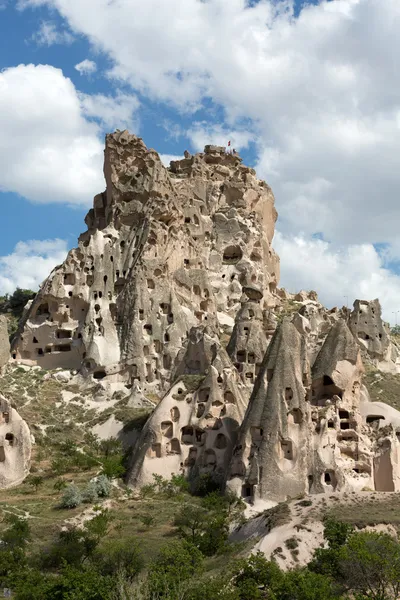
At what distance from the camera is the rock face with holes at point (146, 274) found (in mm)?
68125

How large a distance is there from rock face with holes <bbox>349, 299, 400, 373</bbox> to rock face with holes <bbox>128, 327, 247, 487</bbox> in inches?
1169

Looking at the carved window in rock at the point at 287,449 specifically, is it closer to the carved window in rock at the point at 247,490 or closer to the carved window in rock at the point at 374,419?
the carved window in rock at the point at 247,490

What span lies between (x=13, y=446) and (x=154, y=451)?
9.52m

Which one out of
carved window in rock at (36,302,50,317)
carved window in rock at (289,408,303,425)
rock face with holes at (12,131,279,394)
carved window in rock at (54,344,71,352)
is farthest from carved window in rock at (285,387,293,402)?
carved window in rock at (36,302,50,317)

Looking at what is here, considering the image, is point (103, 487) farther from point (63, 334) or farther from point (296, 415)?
point (63, 334)

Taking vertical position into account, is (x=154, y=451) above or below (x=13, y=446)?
below

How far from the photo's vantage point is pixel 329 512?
38094 millimetres

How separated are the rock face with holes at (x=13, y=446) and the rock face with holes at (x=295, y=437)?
47.0ft

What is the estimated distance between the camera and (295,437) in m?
46.9

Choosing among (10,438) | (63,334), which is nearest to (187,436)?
(10,438)

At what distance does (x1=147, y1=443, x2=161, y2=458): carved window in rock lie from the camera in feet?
166

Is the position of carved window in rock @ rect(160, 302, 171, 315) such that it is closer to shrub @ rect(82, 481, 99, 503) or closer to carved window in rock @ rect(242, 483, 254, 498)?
shrub @ rect(82, 481, 99, 503)

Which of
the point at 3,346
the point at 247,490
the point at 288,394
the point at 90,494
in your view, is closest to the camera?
the point at 247,490

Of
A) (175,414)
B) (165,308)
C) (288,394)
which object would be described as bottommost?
(175,414)
